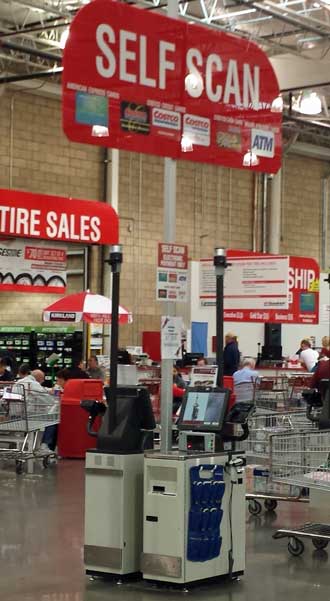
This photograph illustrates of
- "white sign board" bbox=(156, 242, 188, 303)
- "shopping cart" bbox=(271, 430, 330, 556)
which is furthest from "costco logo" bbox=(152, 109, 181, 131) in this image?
"shopping cart" bbox=(271, 430, 330, 556)

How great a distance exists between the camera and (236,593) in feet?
22.6

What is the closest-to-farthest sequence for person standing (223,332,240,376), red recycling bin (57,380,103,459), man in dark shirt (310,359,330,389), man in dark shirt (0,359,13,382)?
red recycling bin (57,380,103,459) < man in dark shirt (310,359,330,389) < man in dark shirt (0,359,13,382) < person standing (223,332,240,376)

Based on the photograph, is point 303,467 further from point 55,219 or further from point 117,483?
point 55,219

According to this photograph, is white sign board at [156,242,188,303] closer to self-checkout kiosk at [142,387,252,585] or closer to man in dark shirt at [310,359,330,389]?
self-checkout kiosk at [142,387,252,585]

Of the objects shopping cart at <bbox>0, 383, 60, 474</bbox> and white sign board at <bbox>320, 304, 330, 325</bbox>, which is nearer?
shopping cart at <bbox>0, 383, 60, 474</bbox>

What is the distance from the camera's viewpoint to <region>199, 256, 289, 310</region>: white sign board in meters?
18.2

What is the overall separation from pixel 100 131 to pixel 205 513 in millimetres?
2422

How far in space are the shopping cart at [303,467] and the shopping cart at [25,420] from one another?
16.4 ft

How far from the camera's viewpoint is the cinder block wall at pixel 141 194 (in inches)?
919

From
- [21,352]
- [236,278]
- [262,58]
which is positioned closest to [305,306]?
[236,278]

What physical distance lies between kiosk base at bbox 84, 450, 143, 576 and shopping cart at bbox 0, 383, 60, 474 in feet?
19.0

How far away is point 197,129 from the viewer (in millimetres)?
7141

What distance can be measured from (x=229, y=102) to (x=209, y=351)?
16522 millimetres

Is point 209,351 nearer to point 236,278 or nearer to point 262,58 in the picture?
point 236,278
